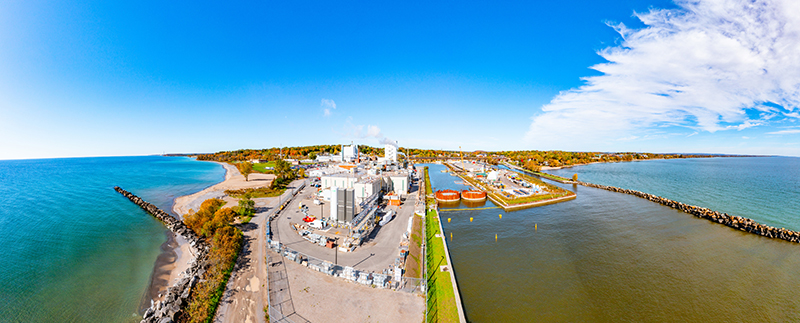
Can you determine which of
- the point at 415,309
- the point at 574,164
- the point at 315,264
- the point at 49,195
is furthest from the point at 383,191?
the point at 574,164

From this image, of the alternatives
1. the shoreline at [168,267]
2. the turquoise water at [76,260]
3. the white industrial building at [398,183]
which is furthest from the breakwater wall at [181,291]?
the white industrial building at [398,183]

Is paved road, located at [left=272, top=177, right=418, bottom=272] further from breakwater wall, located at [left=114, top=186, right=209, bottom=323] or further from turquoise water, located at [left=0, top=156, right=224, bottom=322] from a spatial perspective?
turquoise water, located at [left=0, top=156, right=224, bottom=322]

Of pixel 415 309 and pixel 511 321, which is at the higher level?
pixel 415 309

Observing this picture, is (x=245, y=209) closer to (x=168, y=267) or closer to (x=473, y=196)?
(x=168, y=267)

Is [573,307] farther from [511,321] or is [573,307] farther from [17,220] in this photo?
[17,220]

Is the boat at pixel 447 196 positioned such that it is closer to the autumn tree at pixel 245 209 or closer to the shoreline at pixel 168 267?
the autumn tree at pixel 245 209

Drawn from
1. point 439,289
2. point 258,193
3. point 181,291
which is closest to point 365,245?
point 439,289

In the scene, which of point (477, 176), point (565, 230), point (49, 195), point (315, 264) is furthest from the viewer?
point (477, 176)
